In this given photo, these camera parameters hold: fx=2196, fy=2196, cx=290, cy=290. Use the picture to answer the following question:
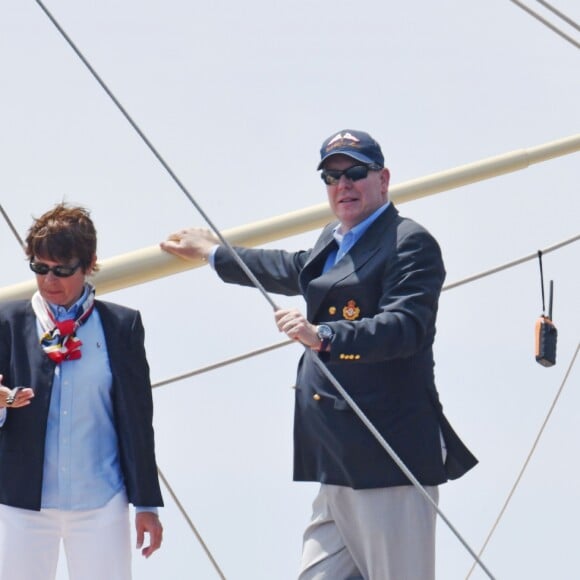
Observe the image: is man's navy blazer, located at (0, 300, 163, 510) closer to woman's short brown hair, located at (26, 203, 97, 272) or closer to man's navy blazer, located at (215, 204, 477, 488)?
woman's short brown hair, located at (26, 203, 97, 272)

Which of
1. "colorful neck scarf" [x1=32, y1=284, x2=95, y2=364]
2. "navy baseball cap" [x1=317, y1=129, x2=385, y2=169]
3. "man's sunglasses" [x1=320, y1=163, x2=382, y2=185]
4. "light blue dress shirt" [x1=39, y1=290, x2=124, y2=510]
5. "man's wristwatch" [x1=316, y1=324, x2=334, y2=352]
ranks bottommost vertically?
"light blue dress shirt" [x1=39, y1=290, x2=124, y2=510]

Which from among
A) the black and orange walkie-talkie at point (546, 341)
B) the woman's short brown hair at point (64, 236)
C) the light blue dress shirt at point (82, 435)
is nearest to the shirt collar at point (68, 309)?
the light blue dress shirt at point (82, 435)

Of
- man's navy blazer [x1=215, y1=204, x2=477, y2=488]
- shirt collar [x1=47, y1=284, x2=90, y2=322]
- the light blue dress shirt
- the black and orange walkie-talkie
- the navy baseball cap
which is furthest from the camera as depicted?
the black and orange walkie-talkie

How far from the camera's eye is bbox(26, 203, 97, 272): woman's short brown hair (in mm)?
6914

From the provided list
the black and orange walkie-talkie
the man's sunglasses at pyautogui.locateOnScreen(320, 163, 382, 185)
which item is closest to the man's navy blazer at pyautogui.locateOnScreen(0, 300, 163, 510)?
the man's sunglasses at pyautogui.locateOnScreen(320, 163, 382, 185)

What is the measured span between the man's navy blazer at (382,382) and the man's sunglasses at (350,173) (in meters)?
0.17

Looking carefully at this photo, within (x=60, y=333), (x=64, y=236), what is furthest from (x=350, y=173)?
(x=60, y=333)

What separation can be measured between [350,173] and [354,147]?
0.09 metres

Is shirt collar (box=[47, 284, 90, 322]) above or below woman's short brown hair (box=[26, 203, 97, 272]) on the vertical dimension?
below

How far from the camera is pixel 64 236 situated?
6.93m

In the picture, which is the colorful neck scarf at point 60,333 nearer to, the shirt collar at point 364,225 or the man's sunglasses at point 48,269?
the man's sunglasses at point 48,269

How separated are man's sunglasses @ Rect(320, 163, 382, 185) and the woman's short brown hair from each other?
0.88 m

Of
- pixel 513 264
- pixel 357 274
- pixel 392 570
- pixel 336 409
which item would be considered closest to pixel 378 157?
pixel 357 274

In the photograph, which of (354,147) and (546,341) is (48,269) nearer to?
(354,147)
